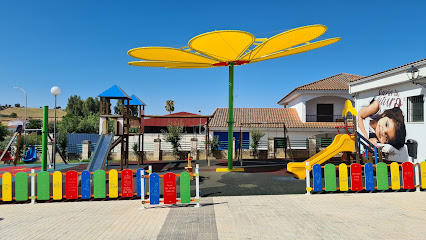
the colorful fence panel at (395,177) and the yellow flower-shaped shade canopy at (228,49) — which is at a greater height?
the yellow flower-shaped shade canopy at (228,49)

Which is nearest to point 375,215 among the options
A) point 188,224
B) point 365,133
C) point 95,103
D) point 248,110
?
point 188,224

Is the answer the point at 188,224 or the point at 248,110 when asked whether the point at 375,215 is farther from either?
the point at 248,110

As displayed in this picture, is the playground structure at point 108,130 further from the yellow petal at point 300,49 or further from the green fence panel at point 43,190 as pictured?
the yellow petal at point 300,49

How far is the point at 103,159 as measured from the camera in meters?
11.9

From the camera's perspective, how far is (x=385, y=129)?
15.9 m

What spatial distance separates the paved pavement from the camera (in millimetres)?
5297

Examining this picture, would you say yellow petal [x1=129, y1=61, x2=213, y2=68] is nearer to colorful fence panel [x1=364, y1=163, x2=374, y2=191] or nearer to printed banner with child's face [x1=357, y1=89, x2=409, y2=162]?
colorful fence panel [x1=364, y1=163, x2=374, y2=191]

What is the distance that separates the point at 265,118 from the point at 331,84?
26.3ft

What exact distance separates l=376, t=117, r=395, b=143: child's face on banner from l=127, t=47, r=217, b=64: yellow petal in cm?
1108

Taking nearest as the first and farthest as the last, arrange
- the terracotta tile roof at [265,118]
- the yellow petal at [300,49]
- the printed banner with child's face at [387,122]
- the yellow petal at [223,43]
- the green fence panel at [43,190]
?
the green fence panel at [43,190] < the yellow petal at [223,43] < the yellow petal at [300,49] < the printed banner with child's face at [387,122] < the terracotta tile roof at [265,118]

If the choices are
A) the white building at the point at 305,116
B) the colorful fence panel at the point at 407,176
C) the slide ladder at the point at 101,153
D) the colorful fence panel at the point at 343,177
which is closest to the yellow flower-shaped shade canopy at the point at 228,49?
the slide ladder at the point at 101,153

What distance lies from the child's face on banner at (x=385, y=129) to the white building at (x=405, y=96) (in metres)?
0.49

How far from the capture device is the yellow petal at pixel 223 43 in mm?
9758

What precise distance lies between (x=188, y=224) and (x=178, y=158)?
15190 mm
